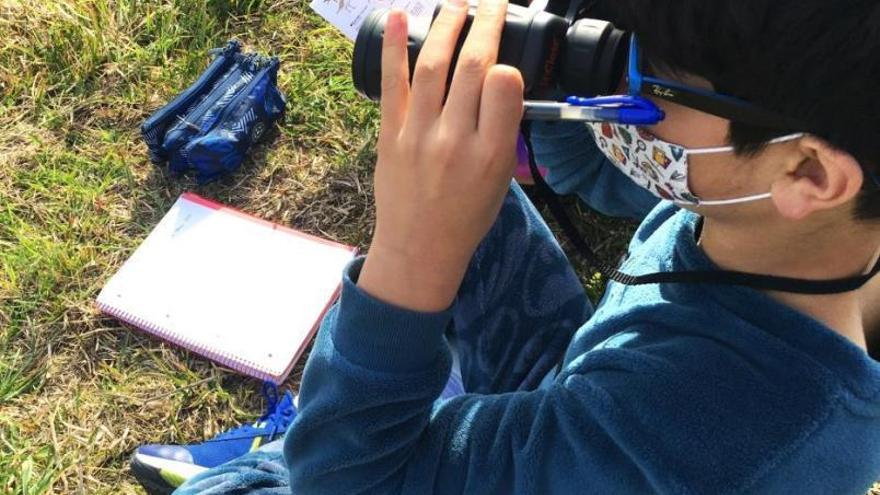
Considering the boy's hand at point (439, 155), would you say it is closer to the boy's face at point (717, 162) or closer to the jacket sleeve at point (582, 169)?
the boy's face at point (717, 162)

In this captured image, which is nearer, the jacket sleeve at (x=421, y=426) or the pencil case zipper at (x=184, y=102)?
the jacket sleeve at (x=421, y=426)

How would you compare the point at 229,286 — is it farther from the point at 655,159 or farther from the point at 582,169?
the point at 655,159

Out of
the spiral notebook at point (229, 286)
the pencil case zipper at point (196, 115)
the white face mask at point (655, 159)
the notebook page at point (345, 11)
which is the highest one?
the white face mask at point (655, 159)

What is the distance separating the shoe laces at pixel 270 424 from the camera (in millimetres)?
1941

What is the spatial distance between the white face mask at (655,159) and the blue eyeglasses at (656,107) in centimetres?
6

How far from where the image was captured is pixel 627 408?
1027 millimetres

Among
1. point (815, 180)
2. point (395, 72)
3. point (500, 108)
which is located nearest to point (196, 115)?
point (395, 72)

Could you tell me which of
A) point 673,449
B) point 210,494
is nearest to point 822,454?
point 673,449

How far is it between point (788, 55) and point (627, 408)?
44 cm

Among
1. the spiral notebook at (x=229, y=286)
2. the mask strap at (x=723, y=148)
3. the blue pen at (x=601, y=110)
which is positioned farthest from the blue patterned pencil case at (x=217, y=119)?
the mask strap at (x=723, y=148)

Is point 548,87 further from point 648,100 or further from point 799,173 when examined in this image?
point 799,173

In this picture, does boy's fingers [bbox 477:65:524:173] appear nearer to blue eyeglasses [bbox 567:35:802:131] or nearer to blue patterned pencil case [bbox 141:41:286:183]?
blue eyeglasses [bbox 567:35:802:131]

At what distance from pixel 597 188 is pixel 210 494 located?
90 cm

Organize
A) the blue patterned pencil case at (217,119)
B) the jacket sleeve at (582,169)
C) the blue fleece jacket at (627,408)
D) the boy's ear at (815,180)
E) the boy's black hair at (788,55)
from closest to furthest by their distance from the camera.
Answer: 1. the boy's black hair at (788,55)
2. the boy's ear at (815,180)
3. the blue fleece jacket at (627,408)
4. the jacket sleeve at (582,169)
5. the blue patterned pencil case at (217,119)
